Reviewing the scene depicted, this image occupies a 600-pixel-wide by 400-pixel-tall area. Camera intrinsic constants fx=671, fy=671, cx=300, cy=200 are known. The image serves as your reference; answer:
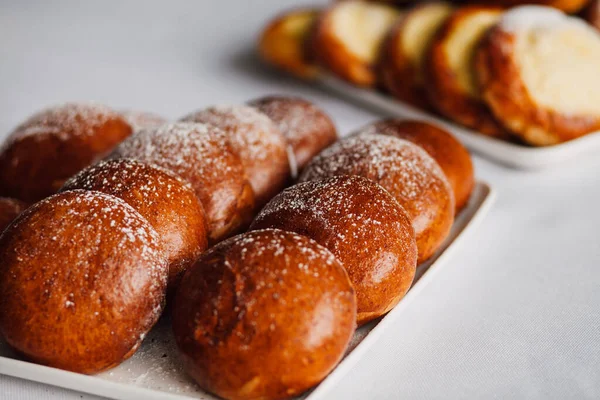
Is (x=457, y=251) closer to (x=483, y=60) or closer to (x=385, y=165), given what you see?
(x=385, y=165)

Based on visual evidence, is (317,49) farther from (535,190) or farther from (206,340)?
(206,340)

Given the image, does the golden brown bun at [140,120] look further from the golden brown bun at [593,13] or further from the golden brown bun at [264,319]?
the golden brown bun at [593,13]

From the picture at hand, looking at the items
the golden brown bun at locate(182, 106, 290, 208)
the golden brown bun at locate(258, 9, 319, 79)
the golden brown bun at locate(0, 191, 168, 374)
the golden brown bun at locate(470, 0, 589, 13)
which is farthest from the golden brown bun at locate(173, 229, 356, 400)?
the golden brown bun at locate(258, 9, 319, 79)

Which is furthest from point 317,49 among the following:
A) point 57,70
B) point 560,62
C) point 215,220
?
point 215,220

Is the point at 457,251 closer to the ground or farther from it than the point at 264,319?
closer to the ground

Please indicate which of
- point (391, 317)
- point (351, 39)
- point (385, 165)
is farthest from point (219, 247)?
point (351, 39)

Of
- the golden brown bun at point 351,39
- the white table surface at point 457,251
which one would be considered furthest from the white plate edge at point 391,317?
the golden brown bun at point 351,39

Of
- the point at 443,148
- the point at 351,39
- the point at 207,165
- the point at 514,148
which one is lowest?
the point at 514,148

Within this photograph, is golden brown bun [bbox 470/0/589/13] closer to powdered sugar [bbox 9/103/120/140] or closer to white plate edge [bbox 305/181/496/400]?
white plate edge [bbox 305/181/496/400]
